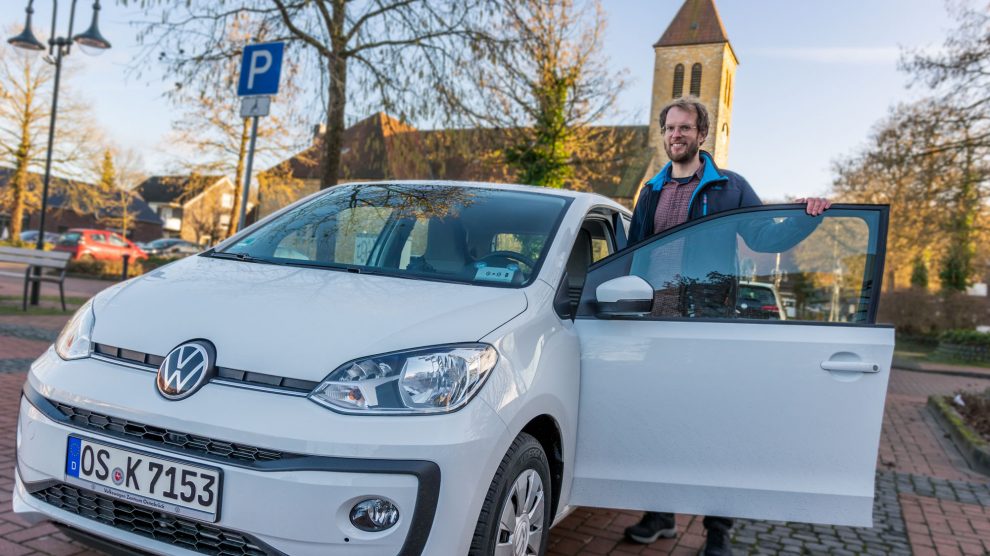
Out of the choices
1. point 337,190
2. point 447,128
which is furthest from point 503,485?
point 447,128

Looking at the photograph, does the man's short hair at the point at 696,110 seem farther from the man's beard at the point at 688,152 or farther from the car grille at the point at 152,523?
the car grille at the point at 152,523

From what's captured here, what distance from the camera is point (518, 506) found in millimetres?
2482

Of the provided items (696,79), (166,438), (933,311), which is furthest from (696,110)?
(696,79)

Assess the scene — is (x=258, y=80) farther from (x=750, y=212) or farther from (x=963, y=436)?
(x=963, y=436)

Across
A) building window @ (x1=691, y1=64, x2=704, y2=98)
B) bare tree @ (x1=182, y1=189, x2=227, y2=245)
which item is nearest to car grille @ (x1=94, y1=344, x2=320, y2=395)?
building window @ (x1=691, y1=64, x2=704, y2=98)

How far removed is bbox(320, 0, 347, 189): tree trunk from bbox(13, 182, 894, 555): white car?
22.1 feet

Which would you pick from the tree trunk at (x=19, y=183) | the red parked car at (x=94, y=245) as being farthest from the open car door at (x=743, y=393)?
the tree trunk at (x=19, y=183)

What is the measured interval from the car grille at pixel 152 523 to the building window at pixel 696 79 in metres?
48.7

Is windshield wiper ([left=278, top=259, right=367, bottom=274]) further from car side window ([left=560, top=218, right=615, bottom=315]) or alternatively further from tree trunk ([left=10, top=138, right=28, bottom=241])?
tree trunk ([left=10, top=138, right=28, bottom=241])

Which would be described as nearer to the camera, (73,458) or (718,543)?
(73,458)

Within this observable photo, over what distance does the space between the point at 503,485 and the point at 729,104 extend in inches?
2143

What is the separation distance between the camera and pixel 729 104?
52812 mm

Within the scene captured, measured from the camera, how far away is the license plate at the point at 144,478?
208cm

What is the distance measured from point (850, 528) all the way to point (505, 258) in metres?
2.71
